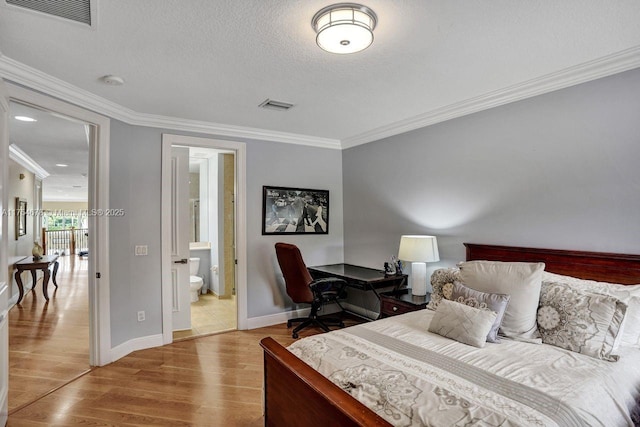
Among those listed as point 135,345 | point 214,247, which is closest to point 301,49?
point 135,345

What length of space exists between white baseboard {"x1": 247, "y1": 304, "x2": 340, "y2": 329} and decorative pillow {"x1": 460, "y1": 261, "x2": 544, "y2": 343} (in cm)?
271

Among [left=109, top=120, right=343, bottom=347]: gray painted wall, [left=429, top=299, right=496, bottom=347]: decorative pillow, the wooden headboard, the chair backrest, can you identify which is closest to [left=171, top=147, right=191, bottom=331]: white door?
[left=109, top=120, right=343, bottom=347]: gray painted wall

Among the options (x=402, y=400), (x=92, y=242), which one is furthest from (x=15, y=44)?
(x=402, y=400)

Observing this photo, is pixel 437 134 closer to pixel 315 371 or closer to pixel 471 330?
pixel 471 330

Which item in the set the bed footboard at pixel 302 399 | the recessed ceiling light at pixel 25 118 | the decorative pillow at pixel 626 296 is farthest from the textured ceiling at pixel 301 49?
the bed footboard at pixel 302 399

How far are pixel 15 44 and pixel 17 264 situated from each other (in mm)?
4968

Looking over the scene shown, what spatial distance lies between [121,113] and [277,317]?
2953 millimetres

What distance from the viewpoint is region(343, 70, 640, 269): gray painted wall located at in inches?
94.0

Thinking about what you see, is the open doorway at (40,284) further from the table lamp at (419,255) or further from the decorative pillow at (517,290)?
the decorative pillow at (517,290)

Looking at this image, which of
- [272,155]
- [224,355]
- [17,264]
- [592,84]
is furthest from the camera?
[17,264]

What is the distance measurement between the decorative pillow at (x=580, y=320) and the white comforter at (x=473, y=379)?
7 centimetres

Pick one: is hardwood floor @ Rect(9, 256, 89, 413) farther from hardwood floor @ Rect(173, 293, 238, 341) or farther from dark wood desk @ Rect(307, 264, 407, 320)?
dark wood desk @ Rect(307, 264, 407, 320)

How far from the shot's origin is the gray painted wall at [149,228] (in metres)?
3.39

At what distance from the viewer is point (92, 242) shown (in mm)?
3221
